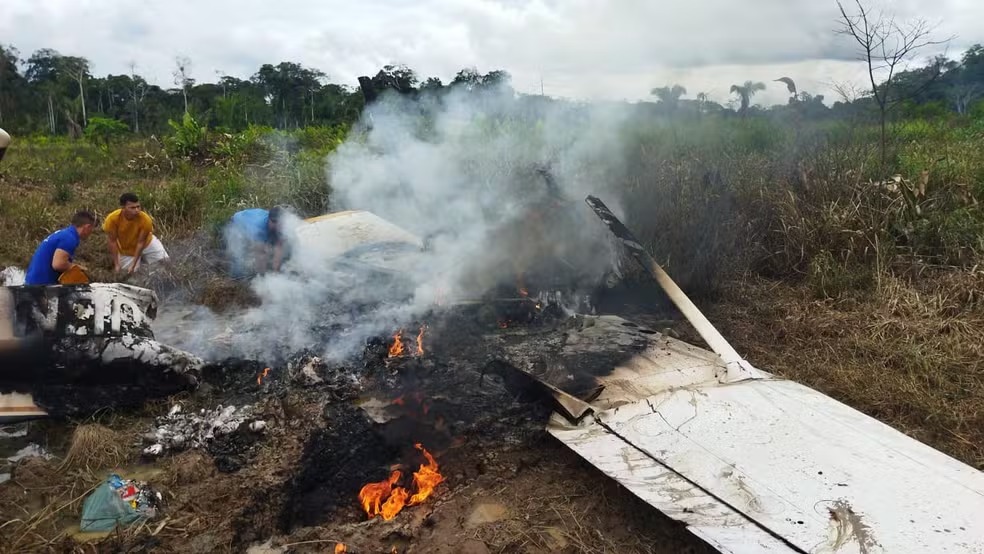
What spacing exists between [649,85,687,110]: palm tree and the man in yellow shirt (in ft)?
20.8

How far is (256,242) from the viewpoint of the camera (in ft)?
24.1

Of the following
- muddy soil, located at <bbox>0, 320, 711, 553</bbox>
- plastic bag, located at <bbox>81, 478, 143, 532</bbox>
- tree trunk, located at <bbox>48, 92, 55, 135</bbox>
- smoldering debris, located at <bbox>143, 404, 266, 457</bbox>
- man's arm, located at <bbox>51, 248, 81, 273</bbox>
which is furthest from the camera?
tree trunk, located at <bbox>48, 92, 55, 135</bbox>

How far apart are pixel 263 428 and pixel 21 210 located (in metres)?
7.92

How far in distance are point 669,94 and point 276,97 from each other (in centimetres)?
2934

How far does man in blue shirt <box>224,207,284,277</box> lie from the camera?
711 centimetres

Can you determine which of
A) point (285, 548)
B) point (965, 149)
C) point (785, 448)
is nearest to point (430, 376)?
point (285, 548)

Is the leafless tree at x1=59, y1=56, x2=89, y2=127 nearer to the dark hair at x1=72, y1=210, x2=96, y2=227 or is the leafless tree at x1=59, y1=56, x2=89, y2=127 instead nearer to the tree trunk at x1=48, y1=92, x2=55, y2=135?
the tree trunk at x1=48, y1=92, x2=55, y2=135

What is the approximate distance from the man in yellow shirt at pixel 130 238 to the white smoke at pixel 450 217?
1581 millimetres

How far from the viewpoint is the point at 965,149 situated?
7.94 metres

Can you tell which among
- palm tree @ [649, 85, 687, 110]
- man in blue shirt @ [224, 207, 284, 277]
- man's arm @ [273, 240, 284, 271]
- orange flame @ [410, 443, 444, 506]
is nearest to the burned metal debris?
orange flame @ [410, 443, 444, 506]

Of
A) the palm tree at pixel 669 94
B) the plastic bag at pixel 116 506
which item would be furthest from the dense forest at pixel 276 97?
the plastic bag at pixel 116 506

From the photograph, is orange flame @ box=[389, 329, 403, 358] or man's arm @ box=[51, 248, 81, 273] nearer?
orange flame @ box=[389, 329, 403, 358]

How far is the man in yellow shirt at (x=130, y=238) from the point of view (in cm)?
695

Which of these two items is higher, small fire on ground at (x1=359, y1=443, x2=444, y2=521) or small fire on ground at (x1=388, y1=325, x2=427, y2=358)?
small fire on ground at (x1=388, y1=325, x2=427, y2=358)
